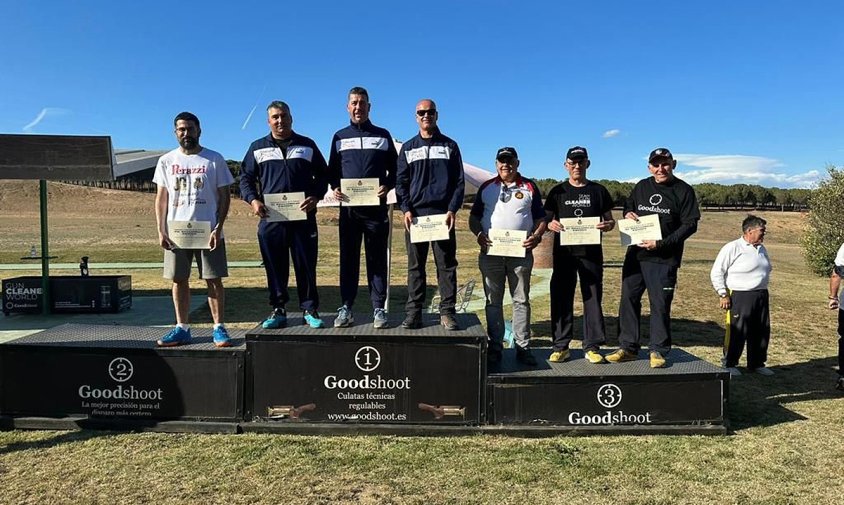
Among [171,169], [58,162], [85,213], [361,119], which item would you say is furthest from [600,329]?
[85,213]

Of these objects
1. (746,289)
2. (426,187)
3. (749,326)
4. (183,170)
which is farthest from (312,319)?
(749,326)

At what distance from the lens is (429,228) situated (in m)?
4.39

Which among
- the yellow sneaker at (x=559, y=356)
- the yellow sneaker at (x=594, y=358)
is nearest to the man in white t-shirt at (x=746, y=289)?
the yellow sneaker at (x=594, y=358)

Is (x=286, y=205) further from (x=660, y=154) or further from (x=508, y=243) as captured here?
(x=660, y=154)

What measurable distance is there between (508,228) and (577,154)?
0.89 m

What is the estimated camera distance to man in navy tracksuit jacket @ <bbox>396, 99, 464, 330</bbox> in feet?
14.6

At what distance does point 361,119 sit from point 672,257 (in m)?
2.94

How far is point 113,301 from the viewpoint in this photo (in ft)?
30.8

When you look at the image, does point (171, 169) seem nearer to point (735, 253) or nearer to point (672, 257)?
point (672, 257)

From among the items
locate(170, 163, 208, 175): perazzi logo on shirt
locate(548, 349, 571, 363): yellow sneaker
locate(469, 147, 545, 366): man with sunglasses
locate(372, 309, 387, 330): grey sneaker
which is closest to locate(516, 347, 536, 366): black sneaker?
locate(469, 147, 545, 366): man with sunglasses

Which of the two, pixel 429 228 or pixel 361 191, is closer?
pixel 429 228

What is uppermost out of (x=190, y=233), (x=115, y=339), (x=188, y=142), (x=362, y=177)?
(x=188, y=142)

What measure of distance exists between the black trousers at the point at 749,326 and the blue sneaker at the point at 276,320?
4905 mm

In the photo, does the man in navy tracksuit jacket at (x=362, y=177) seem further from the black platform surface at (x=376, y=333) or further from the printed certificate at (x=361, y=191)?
the black platform surface at (x=376, y=333)
